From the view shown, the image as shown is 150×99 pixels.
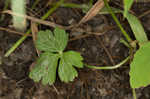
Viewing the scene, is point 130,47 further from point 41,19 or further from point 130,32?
point 41,19

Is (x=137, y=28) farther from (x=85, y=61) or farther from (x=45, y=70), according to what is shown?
(x=45, y=70)

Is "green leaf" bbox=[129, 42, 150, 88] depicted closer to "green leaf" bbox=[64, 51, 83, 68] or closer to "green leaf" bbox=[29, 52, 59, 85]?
"green leaf" bbox=[64, 51, 83, 68]

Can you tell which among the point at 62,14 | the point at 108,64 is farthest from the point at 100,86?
the point at 62,14

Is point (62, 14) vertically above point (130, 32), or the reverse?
point (62, 14)

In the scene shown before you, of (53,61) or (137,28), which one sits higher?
(137,28)

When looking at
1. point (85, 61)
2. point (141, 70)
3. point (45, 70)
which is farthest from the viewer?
point (85, 61)

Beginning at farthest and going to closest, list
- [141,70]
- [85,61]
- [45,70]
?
1. [85,61]
2. [45,70]
3. [141,70]

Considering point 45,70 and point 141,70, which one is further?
point 45,70

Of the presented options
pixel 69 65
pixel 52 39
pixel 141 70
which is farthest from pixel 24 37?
pixel 141 70
